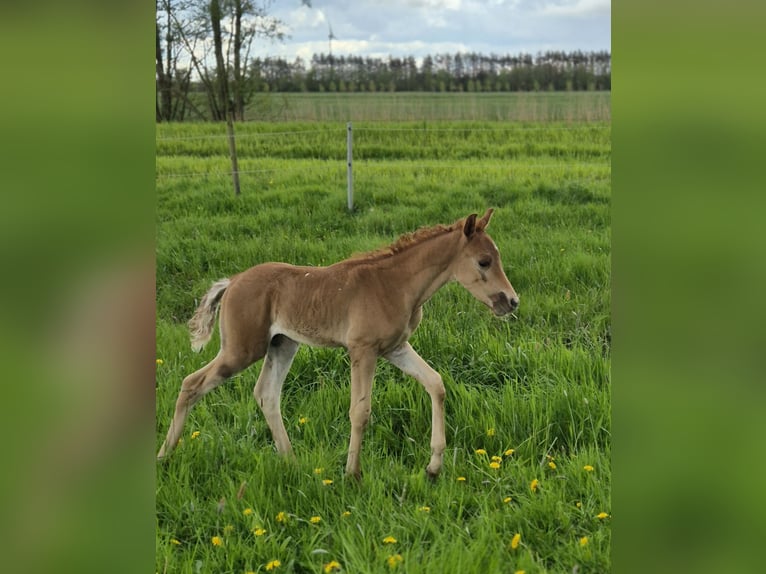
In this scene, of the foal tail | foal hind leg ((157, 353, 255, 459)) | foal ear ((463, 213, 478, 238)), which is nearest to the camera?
foal ear ((463, 213, 478, 238))

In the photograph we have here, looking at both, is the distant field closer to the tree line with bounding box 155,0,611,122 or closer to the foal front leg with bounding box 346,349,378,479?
the tree line with bounding box 155,0,611,122

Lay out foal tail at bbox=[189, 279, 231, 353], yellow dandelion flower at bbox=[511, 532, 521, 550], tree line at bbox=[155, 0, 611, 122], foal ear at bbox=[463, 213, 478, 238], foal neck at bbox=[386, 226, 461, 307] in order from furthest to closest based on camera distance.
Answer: tree line at bbox=[155, 0, 611, 122] < foal tail at bbox=[189, 279, 231, 353] < foal neck at bbox=[386, 226, 461, 307] < foal ear at bbox=[463, 213, 478, 238] < yellow dandelion flower at bbox=[511, 532, 521, 550]

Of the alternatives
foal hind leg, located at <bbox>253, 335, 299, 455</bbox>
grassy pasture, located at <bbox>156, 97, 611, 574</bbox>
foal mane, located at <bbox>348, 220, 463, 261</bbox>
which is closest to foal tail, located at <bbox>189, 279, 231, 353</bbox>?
foal hind leg, located at <bbox>253, 335, 299, 455</bbox>

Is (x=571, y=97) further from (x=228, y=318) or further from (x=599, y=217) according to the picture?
(x=228, y=318)

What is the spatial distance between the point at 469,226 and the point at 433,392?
2.41 feet

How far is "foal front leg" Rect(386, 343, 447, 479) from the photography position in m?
2.95

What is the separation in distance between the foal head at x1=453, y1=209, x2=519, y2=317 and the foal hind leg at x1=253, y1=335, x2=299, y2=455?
0.97m

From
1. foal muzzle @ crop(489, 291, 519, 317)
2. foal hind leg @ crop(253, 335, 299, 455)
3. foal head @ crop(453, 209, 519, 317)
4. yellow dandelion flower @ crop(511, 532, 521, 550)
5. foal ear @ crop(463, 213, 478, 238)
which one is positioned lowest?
yellow dandelion flower @ crop(511, 532, 521, 550)

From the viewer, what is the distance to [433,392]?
117 inches

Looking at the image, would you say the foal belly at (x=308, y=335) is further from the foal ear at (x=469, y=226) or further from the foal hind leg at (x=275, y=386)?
the foal ear at (x=469, y=226)

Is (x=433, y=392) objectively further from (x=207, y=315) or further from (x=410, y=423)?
(x=207, y=315)
